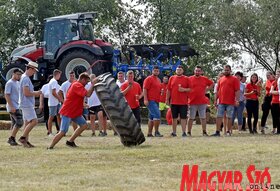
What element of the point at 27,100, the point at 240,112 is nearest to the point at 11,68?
the point at 240,112

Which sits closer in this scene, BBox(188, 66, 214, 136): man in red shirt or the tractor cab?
BBox(188, 66, 214, 136): man in red shirt

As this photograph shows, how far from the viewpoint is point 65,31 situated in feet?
89.5

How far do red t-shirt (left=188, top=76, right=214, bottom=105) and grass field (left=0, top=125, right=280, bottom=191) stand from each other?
247 cm

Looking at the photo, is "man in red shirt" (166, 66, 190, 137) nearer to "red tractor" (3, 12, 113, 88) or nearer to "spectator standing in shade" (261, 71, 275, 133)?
"spectator standing in shade" (261, 71, 275, 133)

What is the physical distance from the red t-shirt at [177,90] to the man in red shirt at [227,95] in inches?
32.0

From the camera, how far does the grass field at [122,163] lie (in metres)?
10.4

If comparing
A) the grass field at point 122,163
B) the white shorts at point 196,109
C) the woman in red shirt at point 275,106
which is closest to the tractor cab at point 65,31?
the white shorts at point 196,109

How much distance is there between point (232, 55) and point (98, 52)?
14.2 metres

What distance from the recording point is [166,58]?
28.8 m

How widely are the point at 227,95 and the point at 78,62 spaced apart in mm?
8901

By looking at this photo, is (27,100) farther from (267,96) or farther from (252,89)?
(267,96)

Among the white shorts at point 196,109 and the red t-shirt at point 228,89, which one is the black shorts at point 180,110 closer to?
the white shorts at point 196,109

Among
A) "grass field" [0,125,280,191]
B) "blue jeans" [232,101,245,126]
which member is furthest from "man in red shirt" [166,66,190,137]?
"blue jeans" [232,101,245,126]

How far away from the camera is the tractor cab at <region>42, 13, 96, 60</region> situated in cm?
2702
